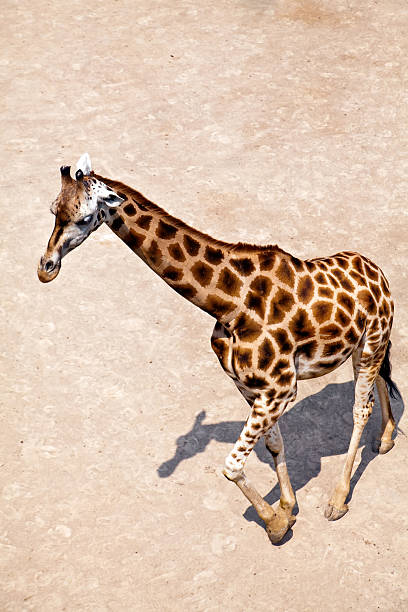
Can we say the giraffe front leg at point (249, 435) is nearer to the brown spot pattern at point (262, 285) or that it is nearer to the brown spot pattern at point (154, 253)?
the brown spot pattern at point (262, 285)

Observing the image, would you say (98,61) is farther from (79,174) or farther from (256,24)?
(79,174)

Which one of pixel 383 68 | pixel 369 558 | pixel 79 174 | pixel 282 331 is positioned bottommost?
pixel 369 558

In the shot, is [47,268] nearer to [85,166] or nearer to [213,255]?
[85,166]

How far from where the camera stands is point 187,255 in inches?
276

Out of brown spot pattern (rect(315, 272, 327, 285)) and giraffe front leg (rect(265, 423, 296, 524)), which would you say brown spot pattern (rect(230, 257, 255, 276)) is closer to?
brown spot pattern (rect(315, 272, 327, 285))

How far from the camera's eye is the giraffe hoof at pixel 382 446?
8934 millimetres

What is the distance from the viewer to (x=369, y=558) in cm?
794

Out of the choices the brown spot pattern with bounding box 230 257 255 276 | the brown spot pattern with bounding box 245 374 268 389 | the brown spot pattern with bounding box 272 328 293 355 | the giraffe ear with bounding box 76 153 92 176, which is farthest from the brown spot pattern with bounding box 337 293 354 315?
the giraffe ear with bounding box 76 153 92 176

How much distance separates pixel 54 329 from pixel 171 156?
4.10m

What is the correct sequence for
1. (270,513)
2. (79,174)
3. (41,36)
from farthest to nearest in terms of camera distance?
(41,36) → (270,513) → (79,174)

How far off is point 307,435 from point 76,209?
401 cm

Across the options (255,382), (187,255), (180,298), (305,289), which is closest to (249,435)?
(255,382)

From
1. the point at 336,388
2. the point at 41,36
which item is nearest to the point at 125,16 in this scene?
the point at 41,36

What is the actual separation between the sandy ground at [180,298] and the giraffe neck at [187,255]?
8.15 feet
